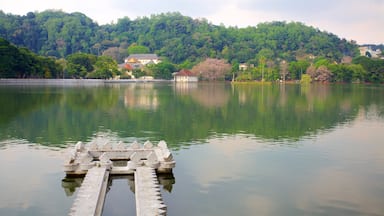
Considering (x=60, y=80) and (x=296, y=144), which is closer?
(x=296, y=144)

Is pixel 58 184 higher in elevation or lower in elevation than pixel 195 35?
lower

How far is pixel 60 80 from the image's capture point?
6162cm

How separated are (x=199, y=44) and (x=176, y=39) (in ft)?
26.6

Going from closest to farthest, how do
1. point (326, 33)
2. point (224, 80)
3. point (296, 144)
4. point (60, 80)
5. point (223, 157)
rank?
1. point (223, 157)
2. point (296, 144)
3. point (60, 80)
4. point (224, 80)
5. point (326, 33)

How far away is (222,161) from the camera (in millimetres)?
11266

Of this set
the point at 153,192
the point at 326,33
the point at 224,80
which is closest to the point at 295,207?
the point at 153,192

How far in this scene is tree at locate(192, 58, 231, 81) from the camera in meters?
85.1

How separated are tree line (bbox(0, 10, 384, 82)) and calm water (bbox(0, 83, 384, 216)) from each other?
55.8m

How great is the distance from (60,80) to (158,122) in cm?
4663

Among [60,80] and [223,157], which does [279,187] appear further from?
[60,80]

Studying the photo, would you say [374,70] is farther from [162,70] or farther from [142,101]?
[142,101]

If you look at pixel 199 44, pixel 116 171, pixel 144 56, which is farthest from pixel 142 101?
pixel 144 56

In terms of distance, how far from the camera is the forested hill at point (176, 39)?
102 meters

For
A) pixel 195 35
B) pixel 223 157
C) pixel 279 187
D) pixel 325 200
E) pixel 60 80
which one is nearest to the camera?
pixel 325 200
